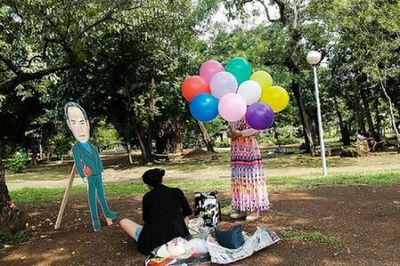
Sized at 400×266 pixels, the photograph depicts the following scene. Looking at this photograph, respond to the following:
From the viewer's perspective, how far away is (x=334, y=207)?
267 inches

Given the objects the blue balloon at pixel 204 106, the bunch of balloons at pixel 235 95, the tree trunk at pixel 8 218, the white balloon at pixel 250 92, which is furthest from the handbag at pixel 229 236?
the tree trunk at pixel 8 218

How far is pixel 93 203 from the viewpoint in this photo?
632cm

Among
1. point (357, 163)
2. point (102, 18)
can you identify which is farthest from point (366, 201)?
point (357, 163)

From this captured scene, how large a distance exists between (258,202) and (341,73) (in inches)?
914

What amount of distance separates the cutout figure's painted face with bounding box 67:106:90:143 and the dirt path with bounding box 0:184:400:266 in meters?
1.50

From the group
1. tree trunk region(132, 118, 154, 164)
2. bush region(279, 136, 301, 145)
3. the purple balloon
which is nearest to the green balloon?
the purple balloon

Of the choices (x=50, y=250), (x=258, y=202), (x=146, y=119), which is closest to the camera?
(x=50, y=250)

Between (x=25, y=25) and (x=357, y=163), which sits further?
(x=357, y=163)

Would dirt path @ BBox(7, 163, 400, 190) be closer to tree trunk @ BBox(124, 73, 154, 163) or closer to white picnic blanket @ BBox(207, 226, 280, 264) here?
tree trunk @ BBox(124, 73, 154, 163)

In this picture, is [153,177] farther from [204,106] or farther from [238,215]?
[238,215]

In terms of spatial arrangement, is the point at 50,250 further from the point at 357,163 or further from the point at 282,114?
the point at 282,114

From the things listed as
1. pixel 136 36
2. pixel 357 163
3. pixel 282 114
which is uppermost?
pixel 136 36

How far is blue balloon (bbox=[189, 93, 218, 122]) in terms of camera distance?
225 inches

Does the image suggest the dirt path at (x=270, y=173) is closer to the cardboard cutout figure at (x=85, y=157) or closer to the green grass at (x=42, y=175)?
the green grass at (x=42, y=175)
